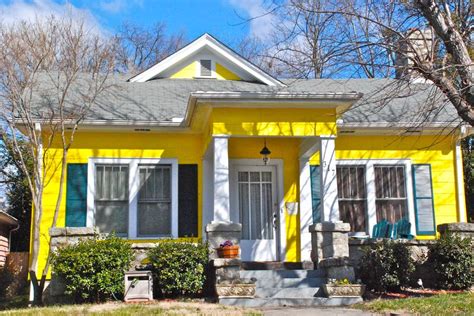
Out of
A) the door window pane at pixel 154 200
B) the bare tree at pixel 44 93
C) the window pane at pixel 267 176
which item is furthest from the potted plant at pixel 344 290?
the bare tree at pixel 44 93

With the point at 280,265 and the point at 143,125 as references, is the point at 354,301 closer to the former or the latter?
the point at 280,265

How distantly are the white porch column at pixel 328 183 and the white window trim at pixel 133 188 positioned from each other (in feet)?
10.5

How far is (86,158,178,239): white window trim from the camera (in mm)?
11984

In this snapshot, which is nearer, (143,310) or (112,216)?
(143,310)

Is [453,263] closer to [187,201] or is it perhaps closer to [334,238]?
[334,238]

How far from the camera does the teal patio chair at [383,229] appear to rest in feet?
38.9

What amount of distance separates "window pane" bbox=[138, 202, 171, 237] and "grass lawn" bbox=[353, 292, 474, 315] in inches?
183

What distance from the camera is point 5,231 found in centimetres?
1703

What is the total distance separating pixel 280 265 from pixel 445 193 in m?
4.23

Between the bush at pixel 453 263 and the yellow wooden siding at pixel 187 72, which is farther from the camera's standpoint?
the yellow wooden siding at pixel 187 72

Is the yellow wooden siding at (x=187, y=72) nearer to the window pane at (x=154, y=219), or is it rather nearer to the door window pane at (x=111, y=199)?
the door window pane at (x=111, y=199)

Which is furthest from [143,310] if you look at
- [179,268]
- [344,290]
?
[344,290]

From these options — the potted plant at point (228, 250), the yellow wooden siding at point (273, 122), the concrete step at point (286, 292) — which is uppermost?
the yellow wooden siding at point (273, 122)

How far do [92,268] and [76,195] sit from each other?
2986 millimetres
